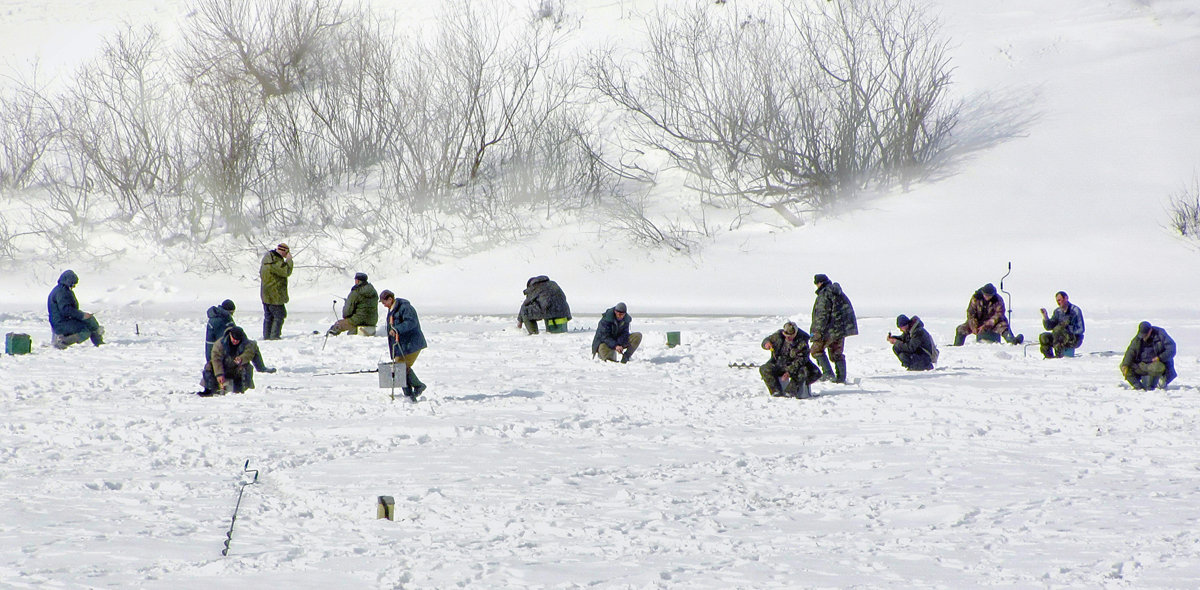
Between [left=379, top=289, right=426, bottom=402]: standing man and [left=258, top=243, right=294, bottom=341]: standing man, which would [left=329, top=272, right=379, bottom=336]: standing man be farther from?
[left=379, top=289, right=426, bottom=402]: standing man

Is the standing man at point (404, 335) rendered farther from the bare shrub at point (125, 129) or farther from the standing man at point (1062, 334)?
the bare shrub at point (125, 129)

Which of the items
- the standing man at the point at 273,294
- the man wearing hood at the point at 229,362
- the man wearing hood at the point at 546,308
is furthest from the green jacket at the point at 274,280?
the man wearing hood at the point at 229,362

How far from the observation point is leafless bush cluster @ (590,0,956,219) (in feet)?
105

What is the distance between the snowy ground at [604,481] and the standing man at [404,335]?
0.34 meters

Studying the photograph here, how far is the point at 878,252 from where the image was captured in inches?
1068

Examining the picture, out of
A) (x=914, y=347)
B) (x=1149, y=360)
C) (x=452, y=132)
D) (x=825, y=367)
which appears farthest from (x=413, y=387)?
(x=452, y=132)

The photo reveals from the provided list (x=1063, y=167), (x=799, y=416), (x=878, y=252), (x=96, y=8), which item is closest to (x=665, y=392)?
(x=799, y=416)

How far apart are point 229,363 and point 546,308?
6.26 m

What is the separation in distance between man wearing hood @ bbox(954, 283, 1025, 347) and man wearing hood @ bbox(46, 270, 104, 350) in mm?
12156

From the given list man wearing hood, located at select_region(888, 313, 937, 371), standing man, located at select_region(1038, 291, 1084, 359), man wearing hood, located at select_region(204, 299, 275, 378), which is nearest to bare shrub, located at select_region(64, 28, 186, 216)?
man wearing hood, located at select_region(204, 299, 275, 378)

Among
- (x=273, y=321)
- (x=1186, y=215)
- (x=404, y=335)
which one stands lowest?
(x=404, y=335)

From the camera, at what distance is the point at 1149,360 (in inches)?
424

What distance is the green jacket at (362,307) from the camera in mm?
15852

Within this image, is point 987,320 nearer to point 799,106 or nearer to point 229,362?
point 229,362
